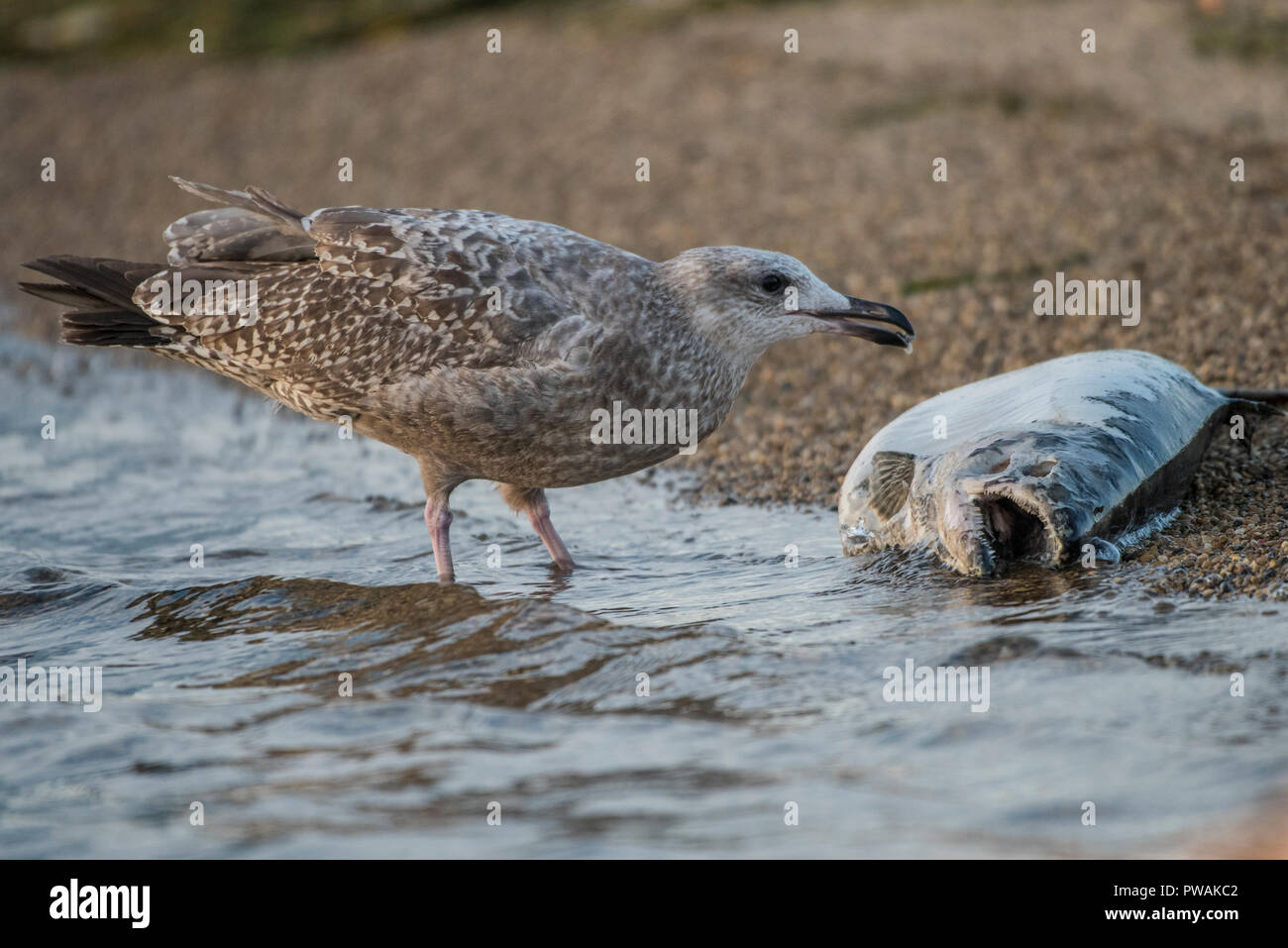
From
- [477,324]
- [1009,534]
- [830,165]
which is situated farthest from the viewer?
[830,165]

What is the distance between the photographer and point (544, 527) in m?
7.07

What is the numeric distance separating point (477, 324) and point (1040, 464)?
2.48 m

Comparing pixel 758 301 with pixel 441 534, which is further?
pixel 441 534

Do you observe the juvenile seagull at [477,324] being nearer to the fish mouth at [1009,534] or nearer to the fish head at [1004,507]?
the fish head at [1004,507]

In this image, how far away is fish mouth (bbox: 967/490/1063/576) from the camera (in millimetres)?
5926

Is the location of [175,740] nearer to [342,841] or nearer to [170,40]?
[342,841]

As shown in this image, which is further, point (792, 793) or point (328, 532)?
point (328, 532)

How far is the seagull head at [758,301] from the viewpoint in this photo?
6.30m

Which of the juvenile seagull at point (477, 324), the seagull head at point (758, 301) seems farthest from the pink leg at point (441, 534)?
the seagull head at point (758, 301)

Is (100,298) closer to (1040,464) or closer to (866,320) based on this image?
(866,320)

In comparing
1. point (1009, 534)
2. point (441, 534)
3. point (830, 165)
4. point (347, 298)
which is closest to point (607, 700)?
point (441, 534)
